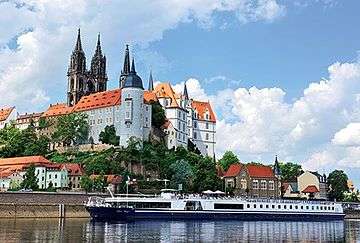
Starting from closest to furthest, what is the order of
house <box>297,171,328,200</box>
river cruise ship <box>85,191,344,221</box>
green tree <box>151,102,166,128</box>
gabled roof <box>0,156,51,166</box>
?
river cruise ship <box>85,191,344,221</box> < gabled roof <box>0,156,51,166</box> < green tree <box>151,102,166,128</box> < house <box>297,171,328,200</box>

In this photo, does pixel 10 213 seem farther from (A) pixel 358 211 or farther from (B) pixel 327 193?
(B) pixel 327 193

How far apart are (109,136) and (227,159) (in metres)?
31.2

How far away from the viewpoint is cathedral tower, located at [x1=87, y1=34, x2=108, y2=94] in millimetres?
147000

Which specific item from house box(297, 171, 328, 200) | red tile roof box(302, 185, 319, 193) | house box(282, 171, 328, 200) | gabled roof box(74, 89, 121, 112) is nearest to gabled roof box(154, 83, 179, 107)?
gabled roof box(74, 89, 121, 112)

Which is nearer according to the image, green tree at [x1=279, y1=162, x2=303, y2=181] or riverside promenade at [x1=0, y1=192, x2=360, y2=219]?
riverside promenade at [x1=0, y1=192, x2=360, y2=219]

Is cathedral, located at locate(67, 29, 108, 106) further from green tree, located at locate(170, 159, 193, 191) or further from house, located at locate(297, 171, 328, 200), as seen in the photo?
house, located at locate(297, 171, 328, 200)

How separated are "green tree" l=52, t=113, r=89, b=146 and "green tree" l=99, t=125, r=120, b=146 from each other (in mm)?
6242

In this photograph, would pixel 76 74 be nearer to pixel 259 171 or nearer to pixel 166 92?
pixel 166 92

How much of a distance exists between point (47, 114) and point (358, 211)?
69.5 m

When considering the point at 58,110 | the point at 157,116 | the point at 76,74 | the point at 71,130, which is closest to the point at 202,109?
the point at 157,116

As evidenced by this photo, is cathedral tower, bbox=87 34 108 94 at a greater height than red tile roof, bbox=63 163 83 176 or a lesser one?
greater

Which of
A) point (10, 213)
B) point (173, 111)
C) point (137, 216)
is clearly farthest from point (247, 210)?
point (173, 111)

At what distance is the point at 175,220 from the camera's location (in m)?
74.4

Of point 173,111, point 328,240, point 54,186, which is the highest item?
point 173,111
